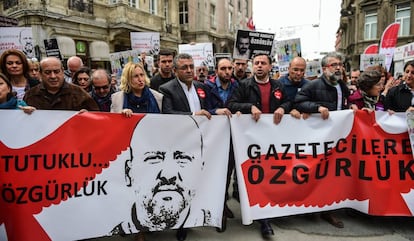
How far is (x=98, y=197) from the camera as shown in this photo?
3143 millimetres

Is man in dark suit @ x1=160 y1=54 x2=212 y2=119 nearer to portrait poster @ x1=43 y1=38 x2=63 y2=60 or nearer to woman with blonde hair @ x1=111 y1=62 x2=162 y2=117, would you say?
woman with blonde hair @ x1=111 y1=62 x2=162 y2=117

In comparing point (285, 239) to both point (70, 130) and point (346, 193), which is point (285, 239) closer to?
point (346, 193)

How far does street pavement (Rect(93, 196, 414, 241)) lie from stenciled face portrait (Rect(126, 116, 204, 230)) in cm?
34

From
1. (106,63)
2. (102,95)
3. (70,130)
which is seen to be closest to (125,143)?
(70,130)

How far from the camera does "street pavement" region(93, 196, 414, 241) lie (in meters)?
3.50

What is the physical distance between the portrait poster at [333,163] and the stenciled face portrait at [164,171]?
62cm

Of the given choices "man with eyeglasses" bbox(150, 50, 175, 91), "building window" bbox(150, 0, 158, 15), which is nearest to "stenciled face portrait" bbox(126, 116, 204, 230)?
"man with eyeglasses" bbox(150, 50, 175, 91)

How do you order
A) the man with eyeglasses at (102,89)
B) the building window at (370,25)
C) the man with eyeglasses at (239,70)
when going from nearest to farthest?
the man with eyeglasses at (102,89), the man with eyeglasses at (239,70), the building window at (370,25)

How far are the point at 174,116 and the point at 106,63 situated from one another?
1647 centimetres

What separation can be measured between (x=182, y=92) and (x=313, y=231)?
2.06 meters

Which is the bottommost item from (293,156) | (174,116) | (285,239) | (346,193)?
(285,239)

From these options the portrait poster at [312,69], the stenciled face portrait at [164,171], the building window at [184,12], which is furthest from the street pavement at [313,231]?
the building window at [184,12]

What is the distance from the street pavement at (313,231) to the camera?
3496 mm

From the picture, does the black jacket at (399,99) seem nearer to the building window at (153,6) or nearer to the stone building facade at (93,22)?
the stone building facade at (93,22)
